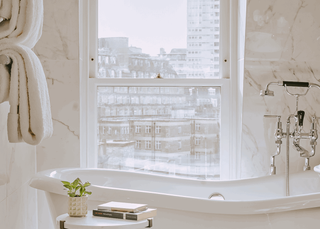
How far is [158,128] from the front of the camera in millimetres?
2463

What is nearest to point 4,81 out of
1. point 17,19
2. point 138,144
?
point 17,19

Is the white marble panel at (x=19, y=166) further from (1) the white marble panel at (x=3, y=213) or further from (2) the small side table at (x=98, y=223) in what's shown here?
(2) the small side table at (x=98, y=223)

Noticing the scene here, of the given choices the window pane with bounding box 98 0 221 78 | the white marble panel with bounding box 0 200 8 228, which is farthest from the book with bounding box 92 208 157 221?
the window pane with bounding box 98 0 221 78

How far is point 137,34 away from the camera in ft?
8.17

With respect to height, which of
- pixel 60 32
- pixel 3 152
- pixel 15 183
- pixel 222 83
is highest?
pixel 60 32

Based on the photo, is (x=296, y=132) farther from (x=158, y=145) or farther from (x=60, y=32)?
(x=60, y=32)

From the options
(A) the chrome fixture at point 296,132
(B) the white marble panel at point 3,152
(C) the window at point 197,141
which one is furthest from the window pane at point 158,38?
(B) the white marble panel at point 3,152

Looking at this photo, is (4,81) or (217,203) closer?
(4,81)

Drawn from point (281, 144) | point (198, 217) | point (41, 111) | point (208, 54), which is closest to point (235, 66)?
point (208, 54)

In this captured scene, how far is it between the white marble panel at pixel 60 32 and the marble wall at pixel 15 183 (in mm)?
742

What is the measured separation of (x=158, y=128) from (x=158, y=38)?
65 cm

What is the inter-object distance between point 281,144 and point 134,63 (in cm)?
115

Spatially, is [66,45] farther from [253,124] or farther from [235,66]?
[253,124]

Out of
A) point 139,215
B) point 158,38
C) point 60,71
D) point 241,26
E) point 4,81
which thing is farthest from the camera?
point 158,38
